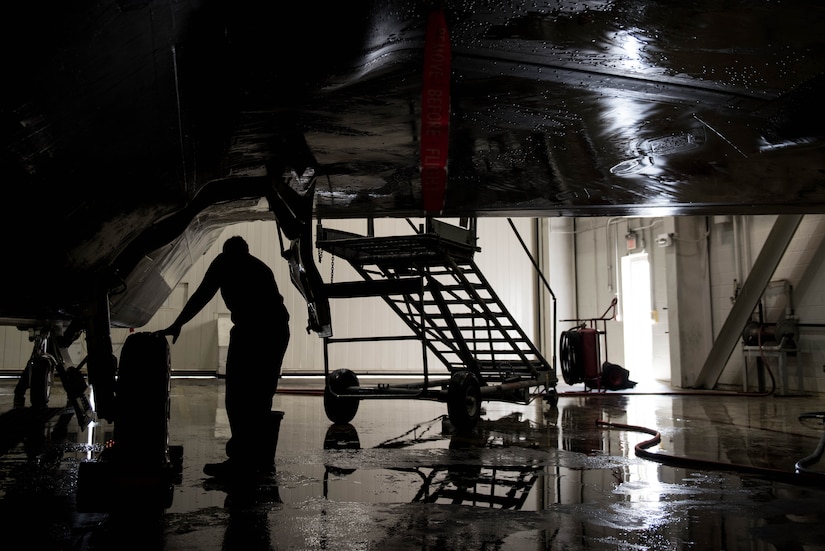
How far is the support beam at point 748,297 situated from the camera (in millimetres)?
8023

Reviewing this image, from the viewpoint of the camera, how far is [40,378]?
592 cm

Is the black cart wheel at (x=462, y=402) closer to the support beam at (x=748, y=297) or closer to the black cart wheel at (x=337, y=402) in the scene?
the black cart wheel at (x=337, y=402)

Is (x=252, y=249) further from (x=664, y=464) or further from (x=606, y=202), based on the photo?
(x=664, y=464)

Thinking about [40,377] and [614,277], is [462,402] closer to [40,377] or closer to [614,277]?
[40,377]

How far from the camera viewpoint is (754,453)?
3.84 m

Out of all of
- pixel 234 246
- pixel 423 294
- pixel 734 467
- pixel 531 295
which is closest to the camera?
pixel 734 467

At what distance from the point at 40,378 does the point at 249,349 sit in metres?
3.68

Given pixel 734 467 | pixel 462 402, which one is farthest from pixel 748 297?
pixel 734 467

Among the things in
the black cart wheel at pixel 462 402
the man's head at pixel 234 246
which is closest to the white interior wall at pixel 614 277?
the black cart wheel at pixel 462 402

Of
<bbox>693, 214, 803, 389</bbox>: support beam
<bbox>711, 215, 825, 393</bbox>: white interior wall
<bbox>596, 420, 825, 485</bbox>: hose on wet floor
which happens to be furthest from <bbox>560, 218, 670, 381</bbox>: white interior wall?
<bbox>596, 420, 825, 485</bbox>: hose on wet floor

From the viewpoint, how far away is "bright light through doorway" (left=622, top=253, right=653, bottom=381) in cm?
1184

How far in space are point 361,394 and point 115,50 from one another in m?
3.94

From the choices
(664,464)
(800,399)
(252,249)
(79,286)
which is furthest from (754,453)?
(252,249)

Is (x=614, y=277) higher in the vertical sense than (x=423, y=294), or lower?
higher
